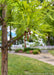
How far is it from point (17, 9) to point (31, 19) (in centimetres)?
39

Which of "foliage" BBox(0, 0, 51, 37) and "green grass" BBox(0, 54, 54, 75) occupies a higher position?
"foliage" BBox(0, 0, 51, 37)

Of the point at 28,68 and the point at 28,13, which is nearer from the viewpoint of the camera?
the point at 28,13

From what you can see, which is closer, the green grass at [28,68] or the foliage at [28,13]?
the foliage at [28,13]

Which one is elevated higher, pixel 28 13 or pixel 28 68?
pixel 28 13

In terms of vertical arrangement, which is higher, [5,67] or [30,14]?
[30,14]

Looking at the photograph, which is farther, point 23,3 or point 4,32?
point 4,32

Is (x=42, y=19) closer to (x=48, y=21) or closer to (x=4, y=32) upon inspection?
(x=48, y=21)

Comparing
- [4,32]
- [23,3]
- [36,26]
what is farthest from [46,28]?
[4,32]

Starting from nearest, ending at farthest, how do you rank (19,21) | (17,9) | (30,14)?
1. (17,9)
2. (30,14)
3. (19,21)

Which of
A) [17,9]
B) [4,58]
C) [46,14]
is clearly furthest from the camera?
[4,58]

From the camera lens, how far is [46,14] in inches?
118

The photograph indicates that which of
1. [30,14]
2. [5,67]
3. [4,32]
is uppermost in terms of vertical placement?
[30,14]

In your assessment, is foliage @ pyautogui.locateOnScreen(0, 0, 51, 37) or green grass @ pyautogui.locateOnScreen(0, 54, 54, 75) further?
green grass @ pyautogui.locateOnScreen(0, 54, 54, 75)

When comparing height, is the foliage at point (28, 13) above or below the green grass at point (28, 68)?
above
